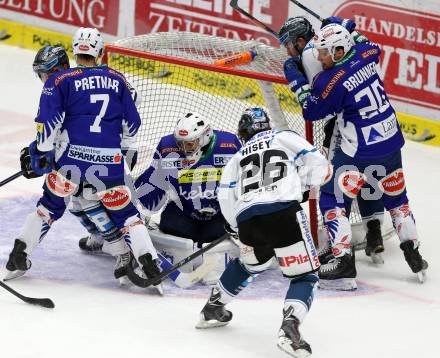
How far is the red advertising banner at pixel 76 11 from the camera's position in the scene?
10094 mm

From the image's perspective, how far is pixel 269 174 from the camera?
18.3 feet

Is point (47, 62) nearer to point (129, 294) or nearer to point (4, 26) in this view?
point (129, 294)

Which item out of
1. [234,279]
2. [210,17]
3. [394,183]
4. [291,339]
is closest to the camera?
[291,339]

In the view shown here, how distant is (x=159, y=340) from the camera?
5.68 m

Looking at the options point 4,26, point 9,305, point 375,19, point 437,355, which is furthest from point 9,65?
point 437,355

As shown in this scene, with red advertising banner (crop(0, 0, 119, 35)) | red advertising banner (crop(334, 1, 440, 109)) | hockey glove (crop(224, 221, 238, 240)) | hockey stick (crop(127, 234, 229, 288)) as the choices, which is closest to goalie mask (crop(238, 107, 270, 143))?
hockey glove (crop(224, 221, 238, 240))

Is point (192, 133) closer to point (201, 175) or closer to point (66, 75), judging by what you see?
point (201, 175)

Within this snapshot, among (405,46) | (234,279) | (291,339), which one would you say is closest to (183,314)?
(234,279)

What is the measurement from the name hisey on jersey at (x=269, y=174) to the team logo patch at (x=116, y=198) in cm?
81

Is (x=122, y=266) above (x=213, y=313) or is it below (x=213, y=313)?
below

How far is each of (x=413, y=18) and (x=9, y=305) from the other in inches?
158

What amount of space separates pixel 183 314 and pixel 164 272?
0.28 m

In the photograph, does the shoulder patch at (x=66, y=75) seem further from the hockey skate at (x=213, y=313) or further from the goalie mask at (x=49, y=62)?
the hockey skate at (x=213, y=313)

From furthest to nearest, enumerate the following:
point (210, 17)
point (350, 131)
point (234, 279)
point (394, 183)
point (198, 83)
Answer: point (210, 17) < point (198, 83) < point (394, 183) < point (350, 131) < point (234, 279)
